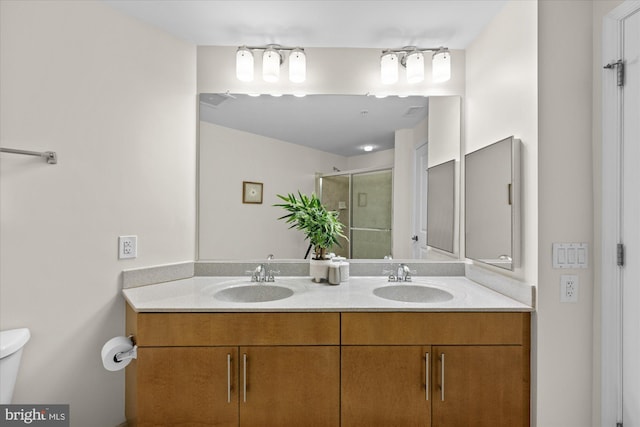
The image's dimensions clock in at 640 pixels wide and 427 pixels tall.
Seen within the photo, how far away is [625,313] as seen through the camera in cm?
119

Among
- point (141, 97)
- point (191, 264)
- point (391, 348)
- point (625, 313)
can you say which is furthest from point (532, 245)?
point (141, 97)

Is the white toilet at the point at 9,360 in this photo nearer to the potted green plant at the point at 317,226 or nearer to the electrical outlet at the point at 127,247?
the electrical outlet at the point at 127,247

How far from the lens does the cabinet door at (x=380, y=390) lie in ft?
4.26

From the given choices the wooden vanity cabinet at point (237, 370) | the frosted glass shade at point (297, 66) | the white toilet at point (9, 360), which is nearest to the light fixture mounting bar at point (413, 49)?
the frosted glass shade at point (297, 66)

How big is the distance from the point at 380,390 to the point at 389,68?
5.69 ft

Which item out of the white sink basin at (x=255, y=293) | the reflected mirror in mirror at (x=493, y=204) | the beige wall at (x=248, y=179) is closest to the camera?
the reflected mirror in mirror at (x=493, y=204)

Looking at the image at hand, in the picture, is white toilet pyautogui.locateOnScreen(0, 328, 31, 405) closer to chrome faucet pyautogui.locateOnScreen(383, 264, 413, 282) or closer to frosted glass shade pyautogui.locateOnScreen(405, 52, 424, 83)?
chrome faucet pyautogui.locateOnScreen(383, 264, 413, 282)

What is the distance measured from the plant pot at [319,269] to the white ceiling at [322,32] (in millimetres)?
722

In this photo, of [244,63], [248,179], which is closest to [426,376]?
[248,179]

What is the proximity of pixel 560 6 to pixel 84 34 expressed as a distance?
2.18 metres

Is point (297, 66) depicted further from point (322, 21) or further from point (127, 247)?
point (127, 247)

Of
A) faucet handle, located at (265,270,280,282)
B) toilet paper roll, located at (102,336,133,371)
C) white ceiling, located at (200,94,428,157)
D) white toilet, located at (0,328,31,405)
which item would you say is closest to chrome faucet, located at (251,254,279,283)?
faucet handle, located at (265,270,280,282)

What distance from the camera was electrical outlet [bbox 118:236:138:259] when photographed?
1562mm

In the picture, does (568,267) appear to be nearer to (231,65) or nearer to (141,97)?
(231,65)
